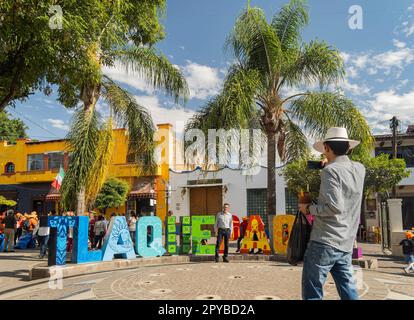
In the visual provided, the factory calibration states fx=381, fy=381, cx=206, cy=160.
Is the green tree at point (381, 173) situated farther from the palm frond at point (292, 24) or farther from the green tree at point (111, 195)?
the green tree at point (111, 195)

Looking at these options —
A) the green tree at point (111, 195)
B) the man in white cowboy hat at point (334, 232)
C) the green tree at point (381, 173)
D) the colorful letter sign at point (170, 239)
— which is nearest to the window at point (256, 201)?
the green tree at point (381, 173)

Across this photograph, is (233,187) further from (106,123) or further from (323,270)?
(323,270)

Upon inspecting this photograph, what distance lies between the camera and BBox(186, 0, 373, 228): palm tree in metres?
11.7

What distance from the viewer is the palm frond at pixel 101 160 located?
11.2 meters

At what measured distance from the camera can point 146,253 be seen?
38.0 feet

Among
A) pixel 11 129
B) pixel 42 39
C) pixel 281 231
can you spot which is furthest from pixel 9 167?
pixel 42 39

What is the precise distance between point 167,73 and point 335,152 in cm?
1006

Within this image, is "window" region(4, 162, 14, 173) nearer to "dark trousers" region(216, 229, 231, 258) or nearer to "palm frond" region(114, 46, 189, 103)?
"palm frond" region(114, 46, 189, 103)

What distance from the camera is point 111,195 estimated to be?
24797mm

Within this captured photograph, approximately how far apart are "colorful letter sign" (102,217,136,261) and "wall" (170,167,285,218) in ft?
45.0

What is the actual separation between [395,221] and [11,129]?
Result: 39.5 metres

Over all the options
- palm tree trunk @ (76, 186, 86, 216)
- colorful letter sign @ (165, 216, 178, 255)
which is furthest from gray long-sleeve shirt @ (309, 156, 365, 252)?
palm tree trunk @ (76, 186, 86, 216)
